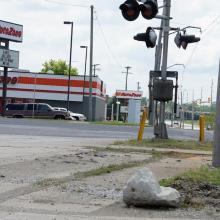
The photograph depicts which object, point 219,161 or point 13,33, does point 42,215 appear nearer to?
point 219,161

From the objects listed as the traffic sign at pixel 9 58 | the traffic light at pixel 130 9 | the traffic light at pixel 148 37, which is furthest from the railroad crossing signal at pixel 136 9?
the traffic sign at pixel 9 58

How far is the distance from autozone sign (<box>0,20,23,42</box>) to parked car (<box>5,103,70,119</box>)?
7.61 meters

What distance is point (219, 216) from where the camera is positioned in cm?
802

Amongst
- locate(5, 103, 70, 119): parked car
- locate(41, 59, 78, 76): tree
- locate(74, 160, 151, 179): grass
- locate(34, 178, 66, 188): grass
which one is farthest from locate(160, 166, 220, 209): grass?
locate(41, 59, 78, 76): tree

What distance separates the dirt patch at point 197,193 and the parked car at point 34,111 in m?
47.1

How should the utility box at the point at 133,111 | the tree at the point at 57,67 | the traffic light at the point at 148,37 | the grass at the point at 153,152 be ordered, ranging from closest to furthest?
the grass at the point at 153,152 → the traffic light at the point at 148,37 → the utility box at the point at 133,111 → the tree at the point at 57,67

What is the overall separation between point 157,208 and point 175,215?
0.43 meters

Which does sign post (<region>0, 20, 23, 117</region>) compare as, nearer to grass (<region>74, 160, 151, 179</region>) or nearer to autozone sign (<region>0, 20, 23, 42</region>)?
autozone sign (<region>0, 20, 23, 42</region>)

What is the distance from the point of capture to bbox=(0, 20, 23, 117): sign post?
58812 millimetres

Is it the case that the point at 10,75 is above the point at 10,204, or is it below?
above

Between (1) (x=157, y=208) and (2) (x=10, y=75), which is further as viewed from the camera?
(2) (x=10, y=75)

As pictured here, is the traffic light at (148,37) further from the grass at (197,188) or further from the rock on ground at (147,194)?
the rock on ground at (147,194)

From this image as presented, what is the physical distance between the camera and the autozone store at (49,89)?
73.8m

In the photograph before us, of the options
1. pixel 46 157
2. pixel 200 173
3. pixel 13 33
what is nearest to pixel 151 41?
pixel 46 157
